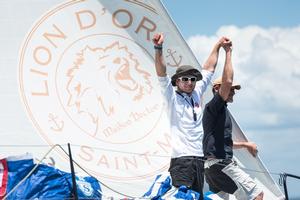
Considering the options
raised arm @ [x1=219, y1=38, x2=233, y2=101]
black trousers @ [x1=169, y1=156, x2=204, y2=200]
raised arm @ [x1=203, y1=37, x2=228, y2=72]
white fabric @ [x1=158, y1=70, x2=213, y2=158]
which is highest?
raised arm @ [x1=203, y1=37, x2=228, y2=72]

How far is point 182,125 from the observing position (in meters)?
5.49

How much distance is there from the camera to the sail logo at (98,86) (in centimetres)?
633

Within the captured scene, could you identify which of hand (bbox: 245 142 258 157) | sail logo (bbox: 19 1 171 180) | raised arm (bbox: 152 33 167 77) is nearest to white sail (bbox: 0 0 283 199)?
sail logo (bbox: 19 1 171 180)

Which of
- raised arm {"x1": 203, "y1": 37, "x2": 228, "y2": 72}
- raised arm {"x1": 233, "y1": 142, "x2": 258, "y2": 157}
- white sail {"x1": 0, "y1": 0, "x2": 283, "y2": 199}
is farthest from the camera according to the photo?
raised arm {"x1": 233, "y1": 142, "x2": 258, "y2": 157}

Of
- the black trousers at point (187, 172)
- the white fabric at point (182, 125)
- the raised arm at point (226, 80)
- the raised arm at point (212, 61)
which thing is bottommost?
the black trousers at point (187, 172)

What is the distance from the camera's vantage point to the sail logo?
6.33 m

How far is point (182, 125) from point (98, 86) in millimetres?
1302

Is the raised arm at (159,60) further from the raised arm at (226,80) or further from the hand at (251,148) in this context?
the hand at (251,148)

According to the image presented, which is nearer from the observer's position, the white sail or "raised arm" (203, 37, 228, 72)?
"raised arm" (203, 37, 228, 72)

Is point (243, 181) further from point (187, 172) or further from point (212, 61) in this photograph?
point (212, 61)

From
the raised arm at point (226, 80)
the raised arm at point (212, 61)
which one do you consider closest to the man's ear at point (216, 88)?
the raised arm at point (212, 61)

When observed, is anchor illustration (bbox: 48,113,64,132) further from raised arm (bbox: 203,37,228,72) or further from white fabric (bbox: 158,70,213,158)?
raised arm (bbox: 203,37,228,72)

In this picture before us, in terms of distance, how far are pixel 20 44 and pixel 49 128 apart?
2.55 feet

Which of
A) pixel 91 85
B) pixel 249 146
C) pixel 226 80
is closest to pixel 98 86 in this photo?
pixel 91 85
